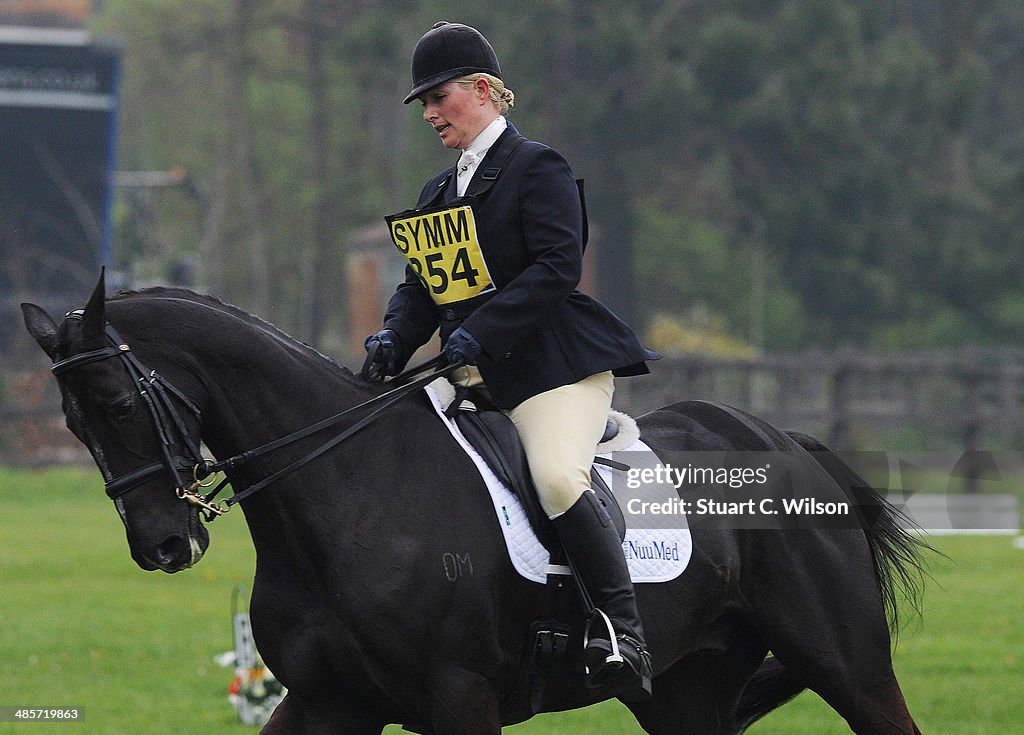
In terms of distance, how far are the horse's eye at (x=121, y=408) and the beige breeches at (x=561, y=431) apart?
115cm

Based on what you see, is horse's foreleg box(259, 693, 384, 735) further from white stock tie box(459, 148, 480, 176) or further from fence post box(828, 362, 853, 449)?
fence post box(828, 362, 853, 449)

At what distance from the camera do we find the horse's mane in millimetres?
4723

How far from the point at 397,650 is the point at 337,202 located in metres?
42.2

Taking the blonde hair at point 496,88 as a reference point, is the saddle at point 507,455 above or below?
below

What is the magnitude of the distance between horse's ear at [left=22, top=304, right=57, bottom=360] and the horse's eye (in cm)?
21

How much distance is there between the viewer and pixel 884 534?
5.86m

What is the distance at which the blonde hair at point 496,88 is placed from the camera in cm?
505

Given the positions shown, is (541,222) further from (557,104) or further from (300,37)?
(300,37)

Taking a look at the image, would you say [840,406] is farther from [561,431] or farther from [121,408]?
[121,408]

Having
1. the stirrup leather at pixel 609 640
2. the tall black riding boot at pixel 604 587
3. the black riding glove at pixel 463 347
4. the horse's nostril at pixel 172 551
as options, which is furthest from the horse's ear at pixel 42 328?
the stirrup leather at pixel 609 640

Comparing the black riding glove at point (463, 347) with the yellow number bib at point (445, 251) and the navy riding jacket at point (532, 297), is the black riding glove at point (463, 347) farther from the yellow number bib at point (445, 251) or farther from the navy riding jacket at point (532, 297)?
the yellow number bib at point (445, 251)

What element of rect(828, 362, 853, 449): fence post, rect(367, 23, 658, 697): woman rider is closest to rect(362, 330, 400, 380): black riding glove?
rect(367, 23, 658, 697): woman rider

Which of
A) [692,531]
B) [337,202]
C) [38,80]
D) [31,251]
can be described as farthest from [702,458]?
[337,202]

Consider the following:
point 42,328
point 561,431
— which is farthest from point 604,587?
point 42,328
